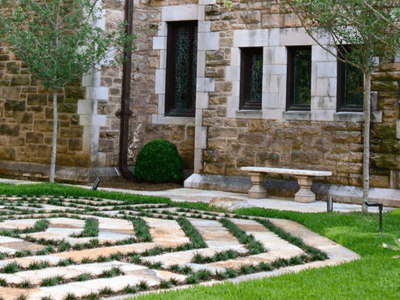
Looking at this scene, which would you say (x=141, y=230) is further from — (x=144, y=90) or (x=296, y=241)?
(x=144, y=90)

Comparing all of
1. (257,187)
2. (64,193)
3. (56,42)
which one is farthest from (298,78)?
(64,193)

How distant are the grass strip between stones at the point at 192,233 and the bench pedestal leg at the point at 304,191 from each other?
376cm

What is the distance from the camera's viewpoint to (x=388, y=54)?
981 centimetres

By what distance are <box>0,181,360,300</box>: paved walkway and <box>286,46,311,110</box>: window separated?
4030 mm

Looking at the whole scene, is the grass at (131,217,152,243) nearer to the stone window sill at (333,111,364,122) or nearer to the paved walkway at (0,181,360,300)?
the paved walkway at (0,181,360,300)

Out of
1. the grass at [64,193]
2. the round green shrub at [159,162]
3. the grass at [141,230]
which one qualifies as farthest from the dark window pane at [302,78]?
the grass at [141,230]

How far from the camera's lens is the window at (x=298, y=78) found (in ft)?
40.4

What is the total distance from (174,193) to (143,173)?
157cm

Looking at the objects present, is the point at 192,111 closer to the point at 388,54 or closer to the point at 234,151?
the point at 234,151

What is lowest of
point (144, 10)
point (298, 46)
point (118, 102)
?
point (118, 102)

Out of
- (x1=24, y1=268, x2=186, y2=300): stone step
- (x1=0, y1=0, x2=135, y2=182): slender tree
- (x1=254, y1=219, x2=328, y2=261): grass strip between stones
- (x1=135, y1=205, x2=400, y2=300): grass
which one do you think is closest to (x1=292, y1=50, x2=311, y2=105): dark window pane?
(x1=0, y1=0, x2=135, y2=182): slender tree

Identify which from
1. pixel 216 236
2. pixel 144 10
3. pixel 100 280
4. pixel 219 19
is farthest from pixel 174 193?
pixel 100 280

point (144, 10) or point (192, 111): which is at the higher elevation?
point (144, 10)

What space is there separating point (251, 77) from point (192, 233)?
6389 millimetres
